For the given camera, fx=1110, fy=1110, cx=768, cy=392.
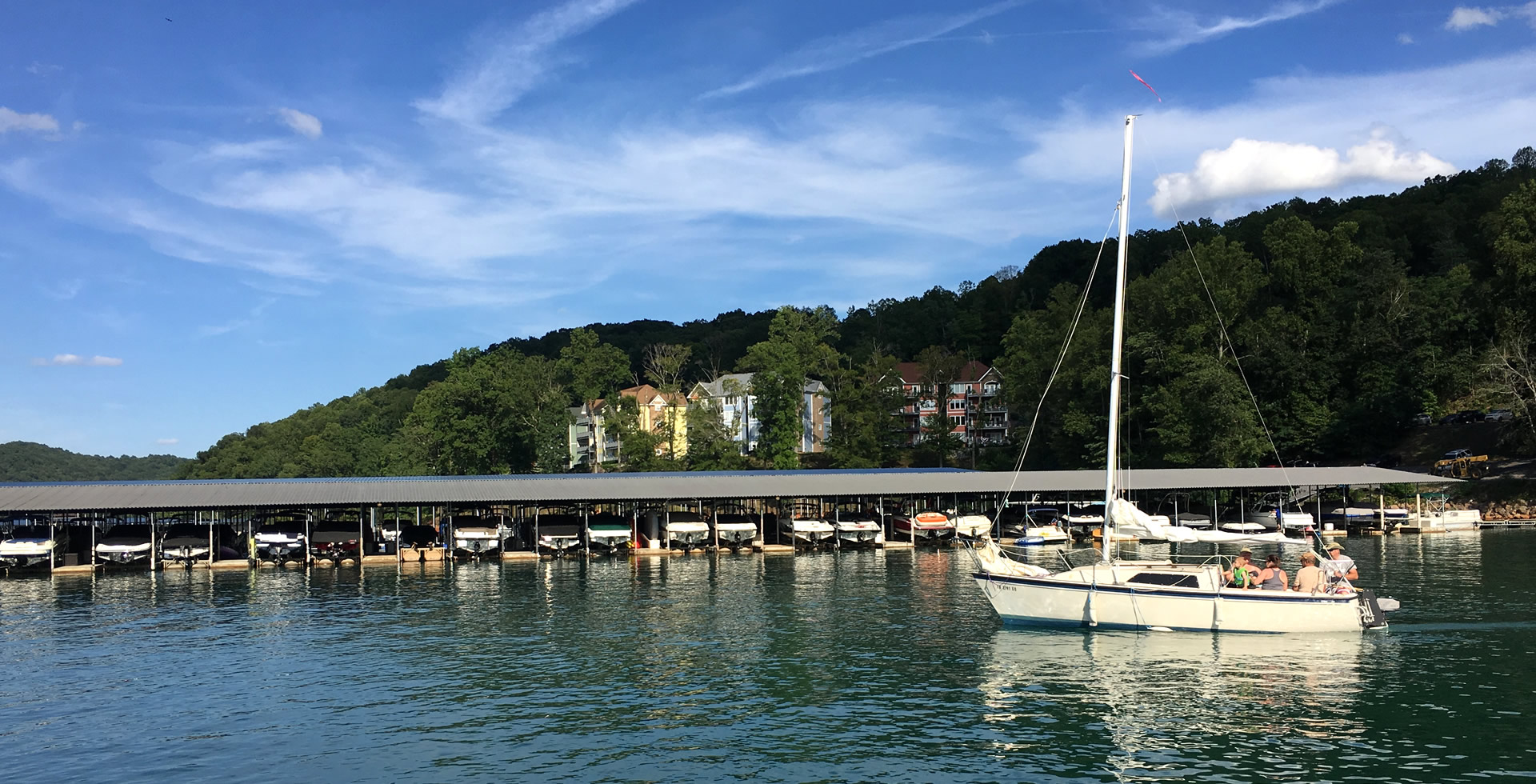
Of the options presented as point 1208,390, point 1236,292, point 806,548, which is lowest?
point 806,548

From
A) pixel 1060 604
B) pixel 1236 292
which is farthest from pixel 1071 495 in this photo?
pixel 1060 604

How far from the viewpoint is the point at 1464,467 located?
285 ft

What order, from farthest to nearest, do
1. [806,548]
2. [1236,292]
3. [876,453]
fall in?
[876,453], [1236,292], [806,548]

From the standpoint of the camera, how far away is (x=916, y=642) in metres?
33.5

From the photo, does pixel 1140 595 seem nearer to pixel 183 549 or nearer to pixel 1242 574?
pixel 1242 574

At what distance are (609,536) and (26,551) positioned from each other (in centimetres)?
3040

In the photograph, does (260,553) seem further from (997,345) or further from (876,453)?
(997,345)

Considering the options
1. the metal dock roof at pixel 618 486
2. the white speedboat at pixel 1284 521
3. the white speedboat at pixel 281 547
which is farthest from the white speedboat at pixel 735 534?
the white speedboat at pixel 1284 521

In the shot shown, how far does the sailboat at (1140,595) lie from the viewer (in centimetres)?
3180

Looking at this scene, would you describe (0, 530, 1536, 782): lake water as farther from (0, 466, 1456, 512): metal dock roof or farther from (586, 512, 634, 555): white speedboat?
(586, 512, 634, 555): white speedboat

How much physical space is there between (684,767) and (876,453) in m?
90.8

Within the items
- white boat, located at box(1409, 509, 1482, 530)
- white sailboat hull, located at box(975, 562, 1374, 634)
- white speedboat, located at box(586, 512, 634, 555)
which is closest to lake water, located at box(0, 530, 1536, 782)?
white sailboat hull, located at box(975, 562, 1374, 634)

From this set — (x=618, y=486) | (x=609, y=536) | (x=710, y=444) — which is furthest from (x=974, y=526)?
(x=710, y=444)

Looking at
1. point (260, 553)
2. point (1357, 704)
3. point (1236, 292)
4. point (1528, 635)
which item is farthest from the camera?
point (1236, 292)
